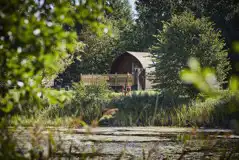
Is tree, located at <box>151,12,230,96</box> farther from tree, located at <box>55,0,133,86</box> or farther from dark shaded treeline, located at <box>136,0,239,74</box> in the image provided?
tree, located at <box>55,0,133,86</box>

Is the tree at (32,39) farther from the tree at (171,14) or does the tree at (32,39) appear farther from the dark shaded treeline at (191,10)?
the tree at (171,14)

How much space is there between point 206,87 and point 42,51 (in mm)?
797

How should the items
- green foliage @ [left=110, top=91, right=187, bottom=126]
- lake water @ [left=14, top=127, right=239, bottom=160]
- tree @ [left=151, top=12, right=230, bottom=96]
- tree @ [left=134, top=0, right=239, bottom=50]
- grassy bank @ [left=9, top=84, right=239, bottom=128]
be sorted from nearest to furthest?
lake water @ [left=14, top=127, right=239, bottom=160], grassy bank @ [left=9, top=84, right=239, bottom=128], green foliage @ [left=110, top=91, right=187, bottom=126], tree @ [left=151, top=12, right=230, bottom=96], tree @ [left=134, top=0, right=239, bottom=50]

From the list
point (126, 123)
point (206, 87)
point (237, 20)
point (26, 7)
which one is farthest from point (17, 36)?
point (237, 20)

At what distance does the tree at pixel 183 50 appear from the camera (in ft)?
48.2

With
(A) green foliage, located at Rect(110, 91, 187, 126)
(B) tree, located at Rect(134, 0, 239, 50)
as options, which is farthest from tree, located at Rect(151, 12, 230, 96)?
(B) tree, located at Rect(134, 0, 239, 50)

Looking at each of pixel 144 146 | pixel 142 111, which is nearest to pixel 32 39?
pixel 144 146

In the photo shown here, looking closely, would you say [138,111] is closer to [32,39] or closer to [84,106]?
[84,106]

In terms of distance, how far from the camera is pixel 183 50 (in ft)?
48.1

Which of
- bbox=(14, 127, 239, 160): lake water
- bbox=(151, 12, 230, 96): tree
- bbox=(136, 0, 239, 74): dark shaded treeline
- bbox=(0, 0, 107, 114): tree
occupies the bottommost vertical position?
bbox=(14, 127, 239, 160): lake water

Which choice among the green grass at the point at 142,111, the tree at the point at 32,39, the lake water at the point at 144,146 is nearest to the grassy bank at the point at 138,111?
the green grass at the point at 142,111

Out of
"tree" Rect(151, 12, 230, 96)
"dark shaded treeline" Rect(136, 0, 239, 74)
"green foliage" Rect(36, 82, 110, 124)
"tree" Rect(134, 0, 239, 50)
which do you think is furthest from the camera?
"tree" Rect(134, 0, 239, 50)

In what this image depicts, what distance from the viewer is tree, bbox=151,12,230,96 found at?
14.7m

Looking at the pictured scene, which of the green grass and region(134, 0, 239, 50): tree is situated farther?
region(134, 0, 239, 50): tree
